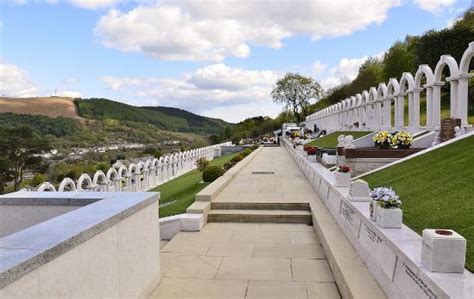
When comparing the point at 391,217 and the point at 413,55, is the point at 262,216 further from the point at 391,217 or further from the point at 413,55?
the point at 413,55

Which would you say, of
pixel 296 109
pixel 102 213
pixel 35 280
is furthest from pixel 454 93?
pixel 296 109

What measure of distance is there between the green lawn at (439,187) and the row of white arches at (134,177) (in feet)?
27.5

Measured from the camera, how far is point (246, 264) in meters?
6.30

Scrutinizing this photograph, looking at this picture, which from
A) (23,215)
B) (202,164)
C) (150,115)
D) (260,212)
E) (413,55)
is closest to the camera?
(23,215)

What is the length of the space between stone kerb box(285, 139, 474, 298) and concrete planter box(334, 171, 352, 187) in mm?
1142

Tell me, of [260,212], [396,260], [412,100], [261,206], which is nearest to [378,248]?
[396,260]

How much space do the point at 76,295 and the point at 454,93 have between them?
17193mm

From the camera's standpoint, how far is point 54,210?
493cm

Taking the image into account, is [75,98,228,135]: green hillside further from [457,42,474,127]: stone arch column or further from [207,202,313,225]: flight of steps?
[207,202,313,225]: flight of steps

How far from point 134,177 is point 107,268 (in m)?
16.7

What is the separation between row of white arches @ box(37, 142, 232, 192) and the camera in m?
13.6

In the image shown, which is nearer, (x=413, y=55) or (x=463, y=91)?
(x=463, y=91)

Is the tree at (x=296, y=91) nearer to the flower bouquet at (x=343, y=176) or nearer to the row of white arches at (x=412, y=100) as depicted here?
the row of white arches at (x=412, y=100)

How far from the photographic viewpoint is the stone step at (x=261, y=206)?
9680 millimetres
